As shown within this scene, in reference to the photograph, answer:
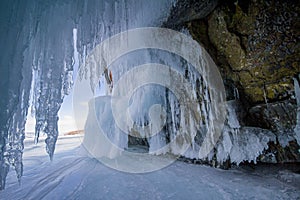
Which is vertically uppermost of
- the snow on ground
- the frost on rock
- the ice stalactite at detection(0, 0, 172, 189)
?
the ice stalactite at detection(0, 0, 172, 189)

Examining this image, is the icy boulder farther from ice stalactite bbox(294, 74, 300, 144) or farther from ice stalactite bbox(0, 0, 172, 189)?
ice stalactite bbox(294, 74, 300, 144)

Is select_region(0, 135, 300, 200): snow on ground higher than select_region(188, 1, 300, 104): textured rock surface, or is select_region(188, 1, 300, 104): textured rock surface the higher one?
select_region(188, 1, 300, 104): textured rock surface

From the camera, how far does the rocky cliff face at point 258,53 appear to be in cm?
367

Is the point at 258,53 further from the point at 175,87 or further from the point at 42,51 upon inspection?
the point at 42,51

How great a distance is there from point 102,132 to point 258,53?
20.3 ft

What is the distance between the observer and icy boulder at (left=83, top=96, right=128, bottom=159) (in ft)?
21.9

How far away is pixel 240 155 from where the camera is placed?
4.71 metres

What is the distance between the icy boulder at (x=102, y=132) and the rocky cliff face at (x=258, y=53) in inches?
183

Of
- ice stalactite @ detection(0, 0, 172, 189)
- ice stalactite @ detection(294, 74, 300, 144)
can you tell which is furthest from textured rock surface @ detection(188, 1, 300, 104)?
ice stalactite @ detection(0, 0, 172, 189)

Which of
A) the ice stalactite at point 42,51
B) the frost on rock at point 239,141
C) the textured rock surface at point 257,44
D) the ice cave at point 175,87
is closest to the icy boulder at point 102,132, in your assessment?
the ice cave at point 175,87

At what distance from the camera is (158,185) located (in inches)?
132

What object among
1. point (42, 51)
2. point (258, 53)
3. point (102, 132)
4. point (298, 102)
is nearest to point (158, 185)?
point (42, 51)

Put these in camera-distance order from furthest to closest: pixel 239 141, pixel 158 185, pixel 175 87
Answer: pixel 175 87 → pixel 239 141 → pixel 158 185

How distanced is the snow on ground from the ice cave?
2 cm
